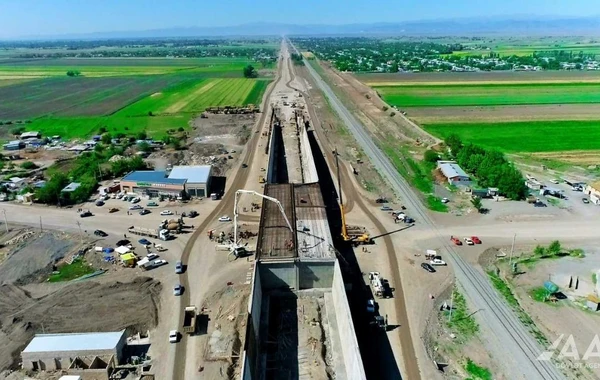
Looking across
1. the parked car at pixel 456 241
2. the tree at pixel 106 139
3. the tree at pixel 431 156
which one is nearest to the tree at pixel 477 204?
the parked car at pixel 456 241

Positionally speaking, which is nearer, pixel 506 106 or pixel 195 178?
pixel 195 178

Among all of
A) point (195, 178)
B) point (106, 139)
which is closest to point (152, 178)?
point (195, 178)

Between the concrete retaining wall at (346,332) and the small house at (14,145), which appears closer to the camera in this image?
the concrete retaining wall at (346,332)

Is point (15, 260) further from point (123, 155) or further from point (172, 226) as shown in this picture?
point (123, 155)

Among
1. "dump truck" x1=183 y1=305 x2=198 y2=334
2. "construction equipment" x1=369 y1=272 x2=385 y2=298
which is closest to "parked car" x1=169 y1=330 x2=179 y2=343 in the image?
"dump truck" x1=183 y1=305 x2=198 y2=334

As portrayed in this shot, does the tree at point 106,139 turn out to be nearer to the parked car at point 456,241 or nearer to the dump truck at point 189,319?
the dump truck at point 189,319

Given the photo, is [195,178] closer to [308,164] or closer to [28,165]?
[308,164]

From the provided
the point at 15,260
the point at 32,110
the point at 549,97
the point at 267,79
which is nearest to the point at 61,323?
the point at 15,260
